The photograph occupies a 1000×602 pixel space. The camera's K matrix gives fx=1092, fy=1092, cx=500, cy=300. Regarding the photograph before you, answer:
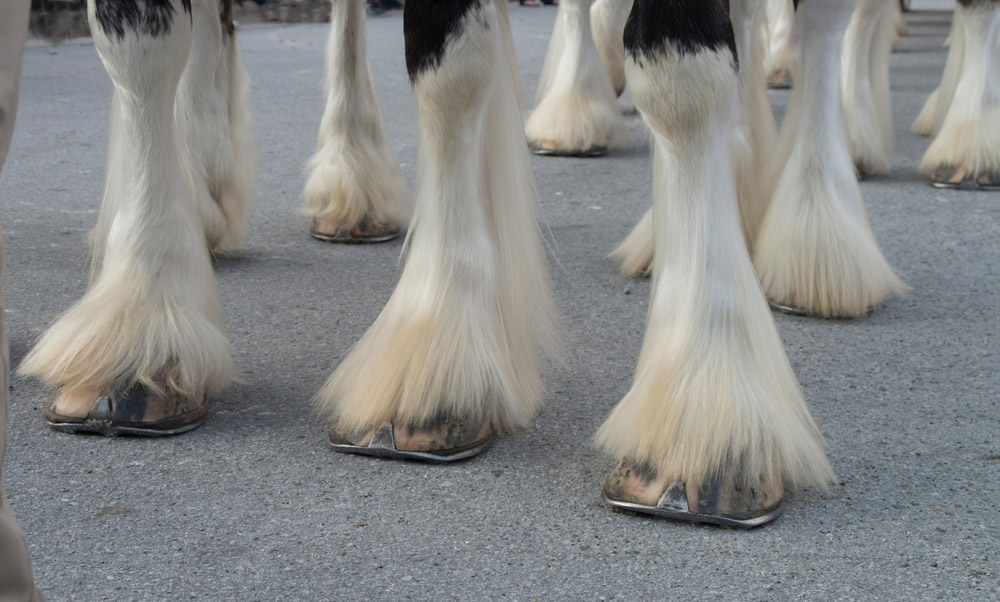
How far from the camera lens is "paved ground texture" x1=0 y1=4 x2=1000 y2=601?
151 centimetres

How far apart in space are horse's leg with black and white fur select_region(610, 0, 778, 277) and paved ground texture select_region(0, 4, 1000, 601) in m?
0.09

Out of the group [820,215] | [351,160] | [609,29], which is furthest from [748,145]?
[609,29]

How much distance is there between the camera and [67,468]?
1.84m

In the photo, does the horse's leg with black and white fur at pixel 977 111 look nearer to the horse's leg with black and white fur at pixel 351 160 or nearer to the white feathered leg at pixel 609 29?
the white feathered leg at pixel 609 29

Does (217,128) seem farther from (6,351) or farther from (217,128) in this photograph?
(6,351)

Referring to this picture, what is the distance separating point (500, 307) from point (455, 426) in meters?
0.26

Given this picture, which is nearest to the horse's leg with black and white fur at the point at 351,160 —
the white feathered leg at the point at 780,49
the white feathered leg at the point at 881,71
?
the white feathered leg at the point at 881,71

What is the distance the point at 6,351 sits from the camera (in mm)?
1002

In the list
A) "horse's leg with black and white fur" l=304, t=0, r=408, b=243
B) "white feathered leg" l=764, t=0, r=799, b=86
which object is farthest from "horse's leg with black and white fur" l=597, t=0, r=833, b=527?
"white feathered leg" l=764, t=0, r=799, b=86

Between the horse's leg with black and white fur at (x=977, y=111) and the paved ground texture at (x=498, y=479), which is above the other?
the horse's leg with black and white fur at (x=977, y=111)

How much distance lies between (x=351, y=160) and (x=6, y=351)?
2.30 meters

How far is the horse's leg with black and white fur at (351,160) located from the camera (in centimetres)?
324

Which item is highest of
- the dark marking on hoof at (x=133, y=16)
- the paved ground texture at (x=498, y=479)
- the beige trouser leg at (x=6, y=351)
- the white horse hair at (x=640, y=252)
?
the dark marking on hoof at (x=133, y=16)

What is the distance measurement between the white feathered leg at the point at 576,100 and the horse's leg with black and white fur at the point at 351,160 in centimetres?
126
